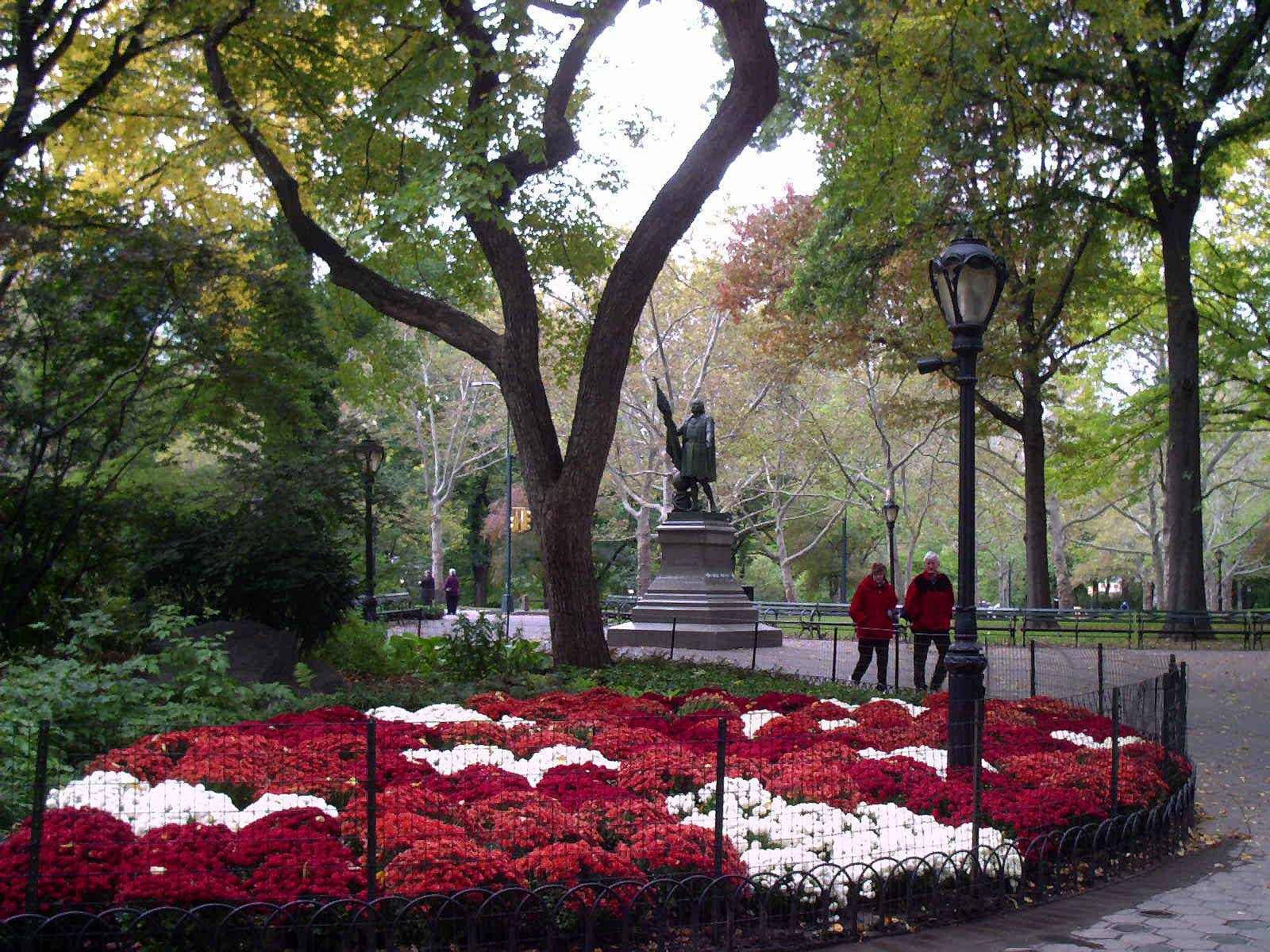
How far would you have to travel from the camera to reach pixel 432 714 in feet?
32.0

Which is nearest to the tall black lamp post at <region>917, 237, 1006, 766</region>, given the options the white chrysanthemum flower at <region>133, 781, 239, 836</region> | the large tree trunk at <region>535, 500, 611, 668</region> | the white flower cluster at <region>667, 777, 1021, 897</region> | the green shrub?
the white flower cluster at <region>667, 777, 1021, 897</region>

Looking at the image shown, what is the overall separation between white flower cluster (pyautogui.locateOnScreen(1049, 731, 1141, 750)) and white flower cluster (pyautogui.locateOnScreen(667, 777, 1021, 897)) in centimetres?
253

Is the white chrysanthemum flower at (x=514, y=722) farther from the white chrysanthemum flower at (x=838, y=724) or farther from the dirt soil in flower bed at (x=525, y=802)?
the white chrysanthemum flower at (x=838, y=724)

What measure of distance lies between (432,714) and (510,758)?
2079mm

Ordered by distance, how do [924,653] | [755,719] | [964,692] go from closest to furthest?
[964,692]
[755,719]
[924,653]

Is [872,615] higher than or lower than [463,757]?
higher

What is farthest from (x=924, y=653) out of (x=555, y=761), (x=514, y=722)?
(x=555, y=761)

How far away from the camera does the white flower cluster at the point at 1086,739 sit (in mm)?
8867

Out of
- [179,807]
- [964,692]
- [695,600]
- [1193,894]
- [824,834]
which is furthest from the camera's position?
[695,600]

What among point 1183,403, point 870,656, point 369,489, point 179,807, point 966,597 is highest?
point 1183,403

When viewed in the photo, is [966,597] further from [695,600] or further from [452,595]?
[452,595]

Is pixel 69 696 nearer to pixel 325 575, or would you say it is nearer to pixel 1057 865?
pixel 1057 865

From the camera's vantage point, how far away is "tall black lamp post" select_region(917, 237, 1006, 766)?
8.26 m

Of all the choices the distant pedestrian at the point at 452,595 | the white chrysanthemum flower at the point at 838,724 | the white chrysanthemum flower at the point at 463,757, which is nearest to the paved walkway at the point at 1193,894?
the white chrysanthemum flower at the point at 838,724
